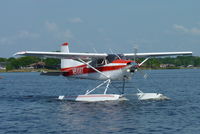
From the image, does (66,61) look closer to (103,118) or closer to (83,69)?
(83,69)

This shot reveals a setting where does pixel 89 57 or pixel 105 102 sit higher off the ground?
pixel 89 57

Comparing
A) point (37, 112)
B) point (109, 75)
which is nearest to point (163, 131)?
point (37, 112)

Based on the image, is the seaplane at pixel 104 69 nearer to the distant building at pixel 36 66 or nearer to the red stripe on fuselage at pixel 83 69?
the red stripe on fuselage at pixel 83 69

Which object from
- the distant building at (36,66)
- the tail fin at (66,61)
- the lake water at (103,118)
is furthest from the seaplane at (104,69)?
the distant building at (36,66)

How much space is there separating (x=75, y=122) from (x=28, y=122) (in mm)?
1713

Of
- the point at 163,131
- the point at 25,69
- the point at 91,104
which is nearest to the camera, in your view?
the point at 163,131

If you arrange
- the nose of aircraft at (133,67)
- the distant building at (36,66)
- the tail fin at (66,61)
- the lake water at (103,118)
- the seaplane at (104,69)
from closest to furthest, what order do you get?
the lake water at (103,118) < the nose of aircraft at (133,67) < the seaplane at (104,69) < the tail fin at (66,61) < the distant building at (36,66)

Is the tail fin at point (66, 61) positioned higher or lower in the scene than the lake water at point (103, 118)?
higher

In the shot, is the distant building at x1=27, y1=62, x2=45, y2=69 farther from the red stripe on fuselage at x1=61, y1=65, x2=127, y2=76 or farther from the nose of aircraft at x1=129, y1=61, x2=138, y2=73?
the nose of aircraft at x1=129, y1=61, x2=138, y2=73

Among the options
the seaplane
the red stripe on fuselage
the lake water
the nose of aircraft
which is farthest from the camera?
the red stripe on fuselage

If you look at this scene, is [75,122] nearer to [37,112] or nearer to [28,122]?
[28,122]

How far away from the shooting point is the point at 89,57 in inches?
802

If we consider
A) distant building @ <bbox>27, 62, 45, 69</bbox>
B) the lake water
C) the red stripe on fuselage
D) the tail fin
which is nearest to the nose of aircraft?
the red stripe on fuselage

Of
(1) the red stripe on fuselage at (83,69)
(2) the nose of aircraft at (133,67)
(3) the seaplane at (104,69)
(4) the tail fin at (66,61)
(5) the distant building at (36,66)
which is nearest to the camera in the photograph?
(2) the nose of aircraft at (133,67)
